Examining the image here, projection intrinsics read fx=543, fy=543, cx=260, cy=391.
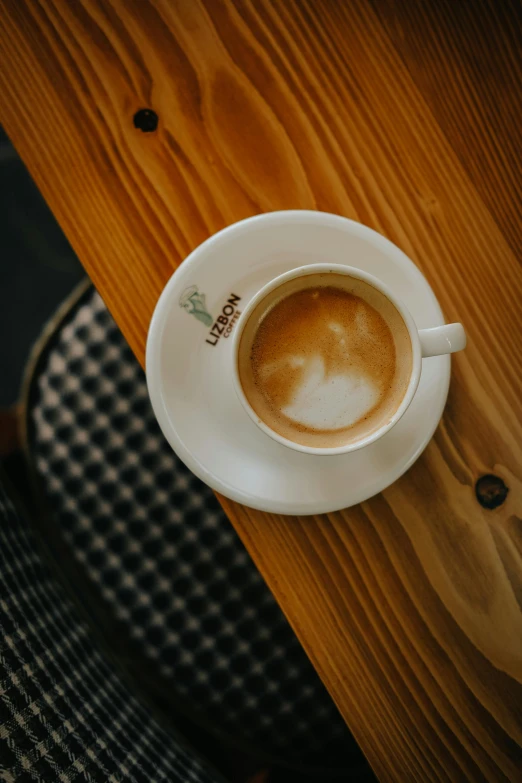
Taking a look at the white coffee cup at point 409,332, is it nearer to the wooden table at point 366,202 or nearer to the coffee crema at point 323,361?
the coffee crema at point 323,361

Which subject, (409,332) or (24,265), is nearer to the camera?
(409,332)

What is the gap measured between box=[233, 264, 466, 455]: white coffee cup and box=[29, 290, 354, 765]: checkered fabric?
374 millimetres

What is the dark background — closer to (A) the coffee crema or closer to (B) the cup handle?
(A) the coffee crema

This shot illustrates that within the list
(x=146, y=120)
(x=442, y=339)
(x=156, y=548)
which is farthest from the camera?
(x=156, y=548)

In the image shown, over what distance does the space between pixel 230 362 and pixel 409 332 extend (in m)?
0.23

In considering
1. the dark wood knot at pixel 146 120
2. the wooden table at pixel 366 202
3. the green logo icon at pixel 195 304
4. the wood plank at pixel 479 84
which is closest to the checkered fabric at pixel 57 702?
the wooden table at pixel 366 202

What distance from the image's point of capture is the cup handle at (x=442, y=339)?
63 cm

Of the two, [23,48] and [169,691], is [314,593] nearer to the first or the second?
[169,691]

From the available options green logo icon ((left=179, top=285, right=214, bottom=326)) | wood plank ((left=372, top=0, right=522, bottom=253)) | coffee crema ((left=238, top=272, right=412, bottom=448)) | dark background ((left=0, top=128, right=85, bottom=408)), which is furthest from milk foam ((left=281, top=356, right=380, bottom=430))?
dark background ((left=0, top=128, right=85, bottom=408))

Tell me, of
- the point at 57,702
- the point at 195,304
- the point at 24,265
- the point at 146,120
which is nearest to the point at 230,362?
the point at 195,304

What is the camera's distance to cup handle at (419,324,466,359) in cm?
63

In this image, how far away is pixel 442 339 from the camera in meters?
0.63

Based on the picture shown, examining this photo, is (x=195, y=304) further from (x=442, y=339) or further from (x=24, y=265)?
(x=24, y=265)

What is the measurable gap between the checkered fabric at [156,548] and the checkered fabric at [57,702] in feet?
0.25
